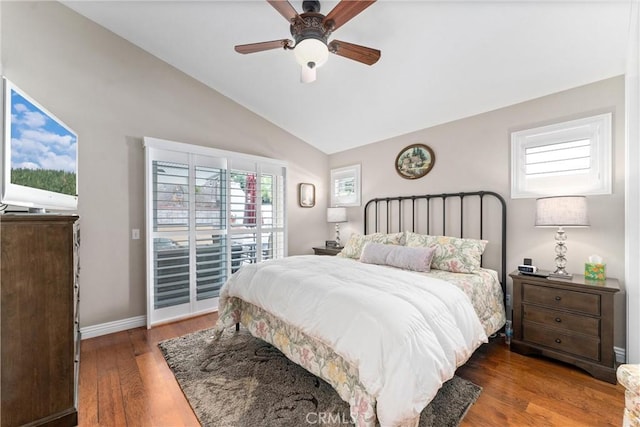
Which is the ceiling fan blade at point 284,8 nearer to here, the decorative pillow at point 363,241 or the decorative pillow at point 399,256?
the decorative pillow at point 399,256

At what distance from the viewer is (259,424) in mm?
1586

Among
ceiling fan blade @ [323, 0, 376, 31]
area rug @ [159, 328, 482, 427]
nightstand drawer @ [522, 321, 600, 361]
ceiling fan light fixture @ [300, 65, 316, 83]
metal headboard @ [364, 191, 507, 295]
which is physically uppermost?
ceiling fan blade @ [323, 0, 376, 31]

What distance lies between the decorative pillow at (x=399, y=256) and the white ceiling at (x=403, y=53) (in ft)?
5.69

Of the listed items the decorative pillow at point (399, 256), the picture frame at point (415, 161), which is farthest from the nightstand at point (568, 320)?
the picture frame at point (415, 161)

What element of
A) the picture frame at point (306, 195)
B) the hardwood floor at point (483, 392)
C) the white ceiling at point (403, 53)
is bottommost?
the hardwood floor at point (483, 392)

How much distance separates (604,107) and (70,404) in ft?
14.9

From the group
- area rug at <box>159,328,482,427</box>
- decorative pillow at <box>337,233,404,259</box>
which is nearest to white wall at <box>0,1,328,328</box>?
area rug at <box>159,328,482,427</box>

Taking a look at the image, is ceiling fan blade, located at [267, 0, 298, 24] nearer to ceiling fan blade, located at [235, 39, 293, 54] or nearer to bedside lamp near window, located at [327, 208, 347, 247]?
ceiling fan blade, located at [235, 39, 293, 54]

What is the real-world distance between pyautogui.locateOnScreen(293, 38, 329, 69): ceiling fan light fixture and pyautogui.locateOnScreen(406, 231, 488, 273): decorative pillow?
2140 millimetres

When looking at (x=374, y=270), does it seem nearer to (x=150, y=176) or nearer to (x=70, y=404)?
(x=70, y=404)

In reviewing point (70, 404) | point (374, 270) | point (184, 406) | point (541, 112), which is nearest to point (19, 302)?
point (70, 404)

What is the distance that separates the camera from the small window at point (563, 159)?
2.35m

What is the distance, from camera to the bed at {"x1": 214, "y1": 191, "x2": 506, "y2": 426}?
132 cm

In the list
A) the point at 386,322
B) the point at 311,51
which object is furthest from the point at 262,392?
the point at 311,51
